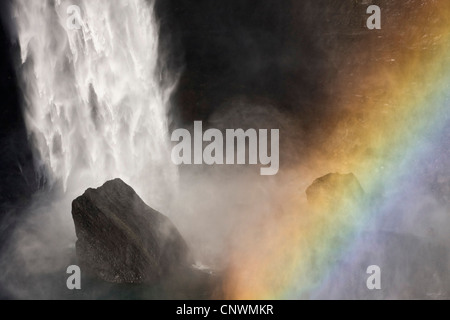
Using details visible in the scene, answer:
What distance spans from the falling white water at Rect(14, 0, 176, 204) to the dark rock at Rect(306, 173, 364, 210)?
753 centimetres

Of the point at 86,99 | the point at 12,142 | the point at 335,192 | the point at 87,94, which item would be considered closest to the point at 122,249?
the point at 335,192

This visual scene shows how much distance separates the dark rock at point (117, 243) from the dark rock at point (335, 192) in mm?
6069

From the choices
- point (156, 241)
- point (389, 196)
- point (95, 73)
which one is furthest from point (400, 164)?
point (95, 73)

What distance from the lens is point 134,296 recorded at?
43.0 ft

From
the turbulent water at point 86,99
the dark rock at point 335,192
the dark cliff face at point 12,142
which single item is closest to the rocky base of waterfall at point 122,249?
the dark rock at point 335,192

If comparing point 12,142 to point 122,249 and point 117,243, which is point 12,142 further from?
point 122,249

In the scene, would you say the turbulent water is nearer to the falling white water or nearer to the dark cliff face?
the falling white water

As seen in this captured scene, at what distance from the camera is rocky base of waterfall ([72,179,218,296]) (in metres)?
13.6

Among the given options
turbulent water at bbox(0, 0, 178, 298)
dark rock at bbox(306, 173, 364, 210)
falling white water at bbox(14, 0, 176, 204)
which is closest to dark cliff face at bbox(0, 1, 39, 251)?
turbulent water at bbox(0, 0, 178, 298)

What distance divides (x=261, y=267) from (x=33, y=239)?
8.50 m

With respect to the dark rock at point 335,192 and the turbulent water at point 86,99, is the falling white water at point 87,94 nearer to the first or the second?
the turbulent water at point 86,99

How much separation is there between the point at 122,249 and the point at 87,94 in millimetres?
9687

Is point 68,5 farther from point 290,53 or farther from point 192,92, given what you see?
point 290,53

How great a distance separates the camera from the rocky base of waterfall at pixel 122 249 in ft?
44.7
